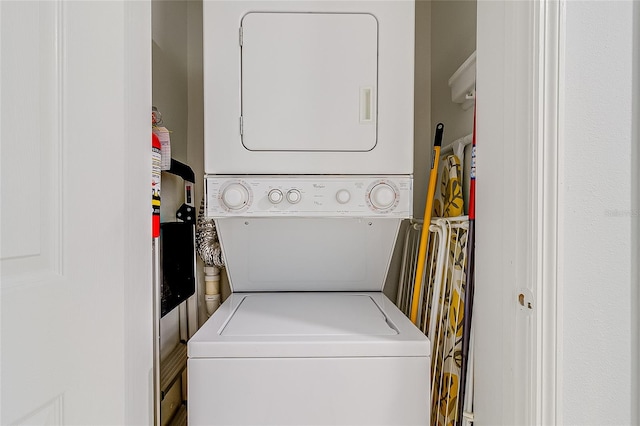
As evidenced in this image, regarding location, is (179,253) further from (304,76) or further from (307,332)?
(304,76)

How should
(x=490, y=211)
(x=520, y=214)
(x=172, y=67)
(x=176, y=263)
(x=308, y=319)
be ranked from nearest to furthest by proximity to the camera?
(x=520, y=214), (x=490, y=211), (x=308, y=319), (x=176, y=263), (x=172, y=67)

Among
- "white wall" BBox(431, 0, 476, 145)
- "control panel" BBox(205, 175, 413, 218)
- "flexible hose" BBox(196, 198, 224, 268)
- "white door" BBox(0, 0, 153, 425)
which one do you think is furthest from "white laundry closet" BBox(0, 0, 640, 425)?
"flexible hose" BBox(196, 198, 224, 268)

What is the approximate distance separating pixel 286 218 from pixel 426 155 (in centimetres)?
98

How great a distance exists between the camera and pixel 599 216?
31.2 inches

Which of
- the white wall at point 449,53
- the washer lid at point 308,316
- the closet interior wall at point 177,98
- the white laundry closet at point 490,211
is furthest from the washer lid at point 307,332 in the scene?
the white wall at point 449,53

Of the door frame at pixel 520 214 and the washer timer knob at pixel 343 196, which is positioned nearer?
the door frame at pixel 520 214

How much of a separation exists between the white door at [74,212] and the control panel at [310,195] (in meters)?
0.50

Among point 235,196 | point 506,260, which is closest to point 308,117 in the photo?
point 235,196

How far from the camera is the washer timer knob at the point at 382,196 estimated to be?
1438mm

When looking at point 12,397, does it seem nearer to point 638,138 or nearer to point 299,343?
point 299,343

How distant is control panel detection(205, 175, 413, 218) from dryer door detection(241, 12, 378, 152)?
0.45 ft

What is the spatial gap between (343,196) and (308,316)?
1.57 ft

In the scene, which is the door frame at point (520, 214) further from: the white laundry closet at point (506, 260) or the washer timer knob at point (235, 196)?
the washer timer knob at point (235, 196)

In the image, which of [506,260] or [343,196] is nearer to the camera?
[506,260]
